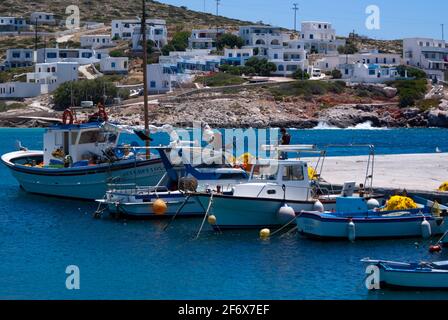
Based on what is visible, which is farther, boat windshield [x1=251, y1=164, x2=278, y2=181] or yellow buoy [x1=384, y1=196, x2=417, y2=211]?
boat windshield [x1=251, y1=164, x2=278, y2=181]

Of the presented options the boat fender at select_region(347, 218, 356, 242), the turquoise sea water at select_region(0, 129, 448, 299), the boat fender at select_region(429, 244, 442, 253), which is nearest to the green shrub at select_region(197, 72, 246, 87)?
the turquoise sea water at select_region(0, 129, 448, 299)

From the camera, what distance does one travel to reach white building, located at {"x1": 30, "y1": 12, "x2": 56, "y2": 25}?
16545cm

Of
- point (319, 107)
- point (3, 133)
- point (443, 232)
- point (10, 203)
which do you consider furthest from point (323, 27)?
point (443, 232)

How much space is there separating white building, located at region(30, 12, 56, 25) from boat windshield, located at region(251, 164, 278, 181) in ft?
457

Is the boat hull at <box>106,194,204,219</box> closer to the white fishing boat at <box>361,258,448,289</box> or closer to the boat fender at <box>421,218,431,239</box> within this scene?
the boat fender at <box>421,218,431,239</box>

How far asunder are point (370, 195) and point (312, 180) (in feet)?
6.62

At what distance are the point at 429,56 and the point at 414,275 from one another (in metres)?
120

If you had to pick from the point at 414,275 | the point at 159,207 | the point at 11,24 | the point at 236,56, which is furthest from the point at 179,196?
the point at 11,24

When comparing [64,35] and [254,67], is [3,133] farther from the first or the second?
[64,35]

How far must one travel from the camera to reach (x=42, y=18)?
166125 mm

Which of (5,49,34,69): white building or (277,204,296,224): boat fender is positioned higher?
(5,49,34,69): white building

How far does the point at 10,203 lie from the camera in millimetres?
40125

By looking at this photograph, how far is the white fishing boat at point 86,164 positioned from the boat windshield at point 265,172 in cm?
691

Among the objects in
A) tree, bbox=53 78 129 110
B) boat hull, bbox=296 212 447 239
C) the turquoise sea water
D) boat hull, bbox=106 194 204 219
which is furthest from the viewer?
tree, bbox=53 78 129 110
